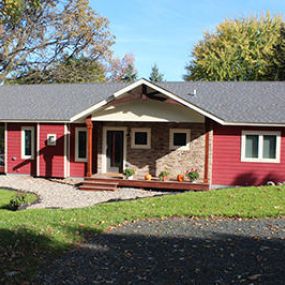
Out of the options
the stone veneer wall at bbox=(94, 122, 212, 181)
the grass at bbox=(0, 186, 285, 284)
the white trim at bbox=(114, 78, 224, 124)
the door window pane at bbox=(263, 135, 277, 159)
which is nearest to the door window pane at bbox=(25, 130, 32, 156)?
the stone veneer wall at bbox=(94, 122, 212, 181)

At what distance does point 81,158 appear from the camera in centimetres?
1806

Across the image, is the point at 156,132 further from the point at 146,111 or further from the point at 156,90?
the point at 156,90

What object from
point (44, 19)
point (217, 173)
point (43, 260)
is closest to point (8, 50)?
point (44, 19)

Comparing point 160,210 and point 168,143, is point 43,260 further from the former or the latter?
point 168,143

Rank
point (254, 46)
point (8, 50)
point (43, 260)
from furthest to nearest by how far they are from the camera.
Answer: point (254, 46)
point (8, 50)
point (43, 260)

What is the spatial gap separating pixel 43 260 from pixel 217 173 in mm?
11494

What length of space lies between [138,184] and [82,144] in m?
3.93

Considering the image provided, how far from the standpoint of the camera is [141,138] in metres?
17.3

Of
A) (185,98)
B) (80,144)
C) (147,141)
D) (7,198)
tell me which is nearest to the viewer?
(7,198)

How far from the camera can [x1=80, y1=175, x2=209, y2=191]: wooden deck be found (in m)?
15.1

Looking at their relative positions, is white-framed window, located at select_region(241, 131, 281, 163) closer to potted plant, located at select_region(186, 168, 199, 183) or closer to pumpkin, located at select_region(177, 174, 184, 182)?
potted plant, located at select_region(186, 168, 199, 183)

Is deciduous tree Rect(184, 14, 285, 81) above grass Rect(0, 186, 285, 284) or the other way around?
above

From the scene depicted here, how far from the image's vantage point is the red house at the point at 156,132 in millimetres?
15531

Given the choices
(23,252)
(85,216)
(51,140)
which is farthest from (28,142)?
(23,252)
